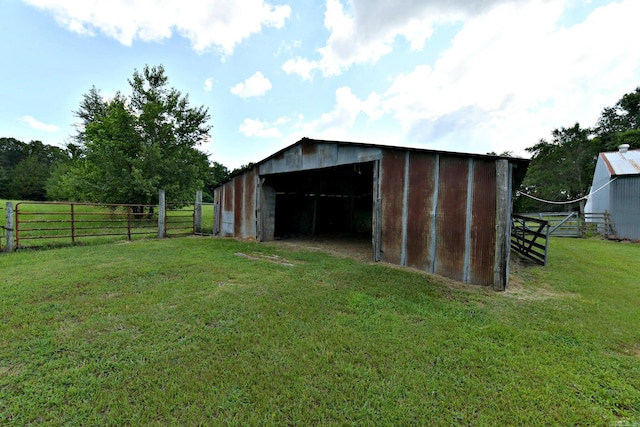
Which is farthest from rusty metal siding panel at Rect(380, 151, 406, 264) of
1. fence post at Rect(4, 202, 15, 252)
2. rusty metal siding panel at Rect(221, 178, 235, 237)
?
fence post at Rect(4, 202, 15, 252)

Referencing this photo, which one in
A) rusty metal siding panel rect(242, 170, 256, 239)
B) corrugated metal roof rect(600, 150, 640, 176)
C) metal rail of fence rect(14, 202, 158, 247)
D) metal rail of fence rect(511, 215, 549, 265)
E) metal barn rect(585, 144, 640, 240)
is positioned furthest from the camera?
corrugated metal roof rect(600, 150, 640, 176)

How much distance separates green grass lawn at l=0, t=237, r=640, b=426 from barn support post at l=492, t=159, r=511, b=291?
0.32 metres

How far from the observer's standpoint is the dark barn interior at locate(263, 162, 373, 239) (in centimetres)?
1077

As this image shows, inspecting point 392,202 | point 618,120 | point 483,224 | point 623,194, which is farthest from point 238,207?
point 618,120

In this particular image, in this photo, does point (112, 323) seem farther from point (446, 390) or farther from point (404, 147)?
point (404, 147)

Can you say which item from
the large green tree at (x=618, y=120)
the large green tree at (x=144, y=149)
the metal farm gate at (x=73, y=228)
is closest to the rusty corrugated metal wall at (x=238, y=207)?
the metal farm gate at (x=73, y=228)

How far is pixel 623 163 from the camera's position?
12.4 meters

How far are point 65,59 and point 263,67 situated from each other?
7885 millimetres

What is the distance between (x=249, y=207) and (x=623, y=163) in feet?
59.3

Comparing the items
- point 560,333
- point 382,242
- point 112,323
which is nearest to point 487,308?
point 560,333

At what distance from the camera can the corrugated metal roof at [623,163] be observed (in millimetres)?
11595

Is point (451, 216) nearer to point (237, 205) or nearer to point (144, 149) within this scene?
point (237, 205)

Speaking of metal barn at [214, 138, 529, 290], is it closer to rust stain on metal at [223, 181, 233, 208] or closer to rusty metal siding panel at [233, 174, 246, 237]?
rusty metal siding panel at [233, 174, 246, 237]

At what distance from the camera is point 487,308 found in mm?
3570
